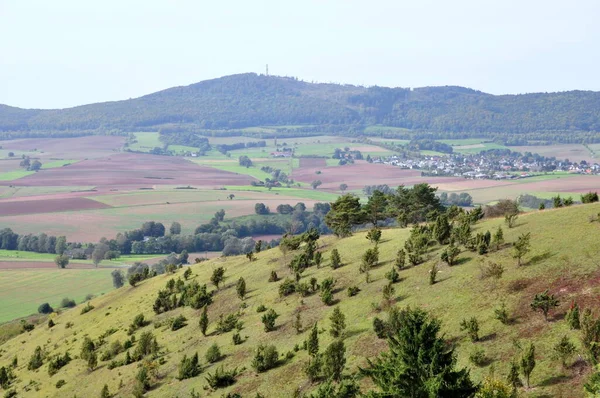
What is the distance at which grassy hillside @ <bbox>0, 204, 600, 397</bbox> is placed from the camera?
38875mm

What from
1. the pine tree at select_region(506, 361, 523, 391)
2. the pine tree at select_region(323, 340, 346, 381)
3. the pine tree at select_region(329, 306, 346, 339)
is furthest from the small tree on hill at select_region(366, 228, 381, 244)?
the pine tree at select_region(506, 361, 523, 391)

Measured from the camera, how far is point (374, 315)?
162ft

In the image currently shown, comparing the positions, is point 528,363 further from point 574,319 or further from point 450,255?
point 450,255

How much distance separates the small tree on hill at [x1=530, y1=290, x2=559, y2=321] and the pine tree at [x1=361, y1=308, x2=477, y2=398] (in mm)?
12337

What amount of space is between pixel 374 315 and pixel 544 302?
47.1ft

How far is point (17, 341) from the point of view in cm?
8488

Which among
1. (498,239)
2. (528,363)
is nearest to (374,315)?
(498,239)

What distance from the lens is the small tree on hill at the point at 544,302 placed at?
128 feet

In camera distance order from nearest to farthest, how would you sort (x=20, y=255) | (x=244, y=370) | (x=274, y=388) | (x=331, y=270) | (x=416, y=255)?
1. (x=274, y=388)
2. (x=244, y=370)
3. (x=416, y=255)
4. (x=331, y=270)
5. (x=20, y=255)

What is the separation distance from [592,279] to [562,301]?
10.8 ft

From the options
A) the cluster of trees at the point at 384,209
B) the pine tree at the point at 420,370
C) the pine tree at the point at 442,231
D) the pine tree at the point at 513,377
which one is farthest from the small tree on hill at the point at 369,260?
the pine tree at the point at 420,370

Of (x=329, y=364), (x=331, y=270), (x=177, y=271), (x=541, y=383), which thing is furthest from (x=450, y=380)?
(x=177, y=271)

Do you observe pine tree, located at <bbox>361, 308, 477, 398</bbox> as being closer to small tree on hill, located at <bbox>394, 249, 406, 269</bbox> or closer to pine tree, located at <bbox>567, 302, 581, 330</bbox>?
pine tree, located at <bbox>567, 302, 581, 330</bbox>

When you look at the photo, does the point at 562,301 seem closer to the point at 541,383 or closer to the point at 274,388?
the point at 541,383
